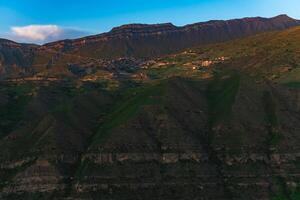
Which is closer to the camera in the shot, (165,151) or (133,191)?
(133,191)

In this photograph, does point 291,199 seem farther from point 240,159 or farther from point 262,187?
point 240,159

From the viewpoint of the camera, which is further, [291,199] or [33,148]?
[33,148]

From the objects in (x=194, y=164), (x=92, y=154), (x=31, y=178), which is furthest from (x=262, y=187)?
(x=31, y=178)

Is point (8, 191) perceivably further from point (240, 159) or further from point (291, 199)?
point (291, 199)

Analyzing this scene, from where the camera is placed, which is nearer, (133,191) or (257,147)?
(133,191)

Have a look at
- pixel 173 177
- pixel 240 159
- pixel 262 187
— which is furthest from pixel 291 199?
pixel 173 177

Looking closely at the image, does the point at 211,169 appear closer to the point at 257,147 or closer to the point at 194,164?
the point at 194,164

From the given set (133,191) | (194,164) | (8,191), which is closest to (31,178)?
(8,191)
